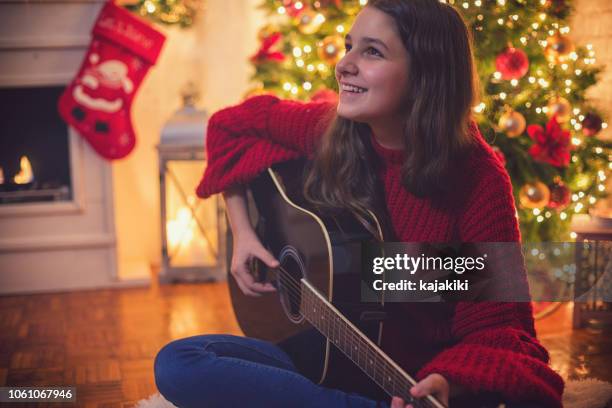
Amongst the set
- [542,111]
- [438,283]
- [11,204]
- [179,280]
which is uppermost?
[542,111]

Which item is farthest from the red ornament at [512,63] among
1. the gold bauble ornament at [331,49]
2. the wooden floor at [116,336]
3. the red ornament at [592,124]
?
the wooden floor at [116,336]

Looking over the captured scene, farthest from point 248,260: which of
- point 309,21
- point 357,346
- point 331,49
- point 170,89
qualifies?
point 170,89

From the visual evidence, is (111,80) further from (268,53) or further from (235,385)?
(235,385)

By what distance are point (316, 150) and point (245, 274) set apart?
0.29 meters

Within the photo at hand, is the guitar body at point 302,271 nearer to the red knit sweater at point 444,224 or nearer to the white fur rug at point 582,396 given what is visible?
the red knit sweater at point 444,224

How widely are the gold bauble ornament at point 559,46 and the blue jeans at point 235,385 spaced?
1483mm

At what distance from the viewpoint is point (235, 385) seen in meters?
1.19

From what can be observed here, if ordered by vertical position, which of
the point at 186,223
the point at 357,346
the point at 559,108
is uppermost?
the point at 559,108

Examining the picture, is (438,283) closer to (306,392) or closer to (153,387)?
(306,392)

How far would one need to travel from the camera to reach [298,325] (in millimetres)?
1269

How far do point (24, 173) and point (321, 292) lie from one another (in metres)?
1.87

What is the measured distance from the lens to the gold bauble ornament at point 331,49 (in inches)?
90.5

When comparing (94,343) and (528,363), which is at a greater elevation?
(528,363)

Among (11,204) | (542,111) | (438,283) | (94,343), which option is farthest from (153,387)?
(542,111)
